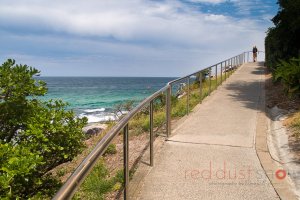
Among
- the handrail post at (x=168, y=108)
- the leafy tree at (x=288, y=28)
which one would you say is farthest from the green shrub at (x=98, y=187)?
the leafy tree at (x=288, y=28)

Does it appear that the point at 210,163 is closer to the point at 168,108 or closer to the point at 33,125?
the point at 168,108

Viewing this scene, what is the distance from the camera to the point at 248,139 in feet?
24.6

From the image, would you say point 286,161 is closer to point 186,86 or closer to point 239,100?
point 186,86

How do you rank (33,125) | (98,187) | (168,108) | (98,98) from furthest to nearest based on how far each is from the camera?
(98,98)
(168,108)
(33,125)
(98,187)

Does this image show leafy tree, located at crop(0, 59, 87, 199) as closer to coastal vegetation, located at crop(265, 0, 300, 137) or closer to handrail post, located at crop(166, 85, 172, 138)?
handrail post, located at crop(166, 85, 172, 138)

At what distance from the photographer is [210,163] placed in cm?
598

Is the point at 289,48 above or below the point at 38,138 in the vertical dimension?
above

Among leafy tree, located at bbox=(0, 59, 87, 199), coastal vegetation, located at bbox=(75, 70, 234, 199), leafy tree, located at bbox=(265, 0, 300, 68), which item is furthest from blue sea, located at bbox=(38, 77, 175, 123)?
leafy tree, located at bbox=(265, 0, 300, 68)

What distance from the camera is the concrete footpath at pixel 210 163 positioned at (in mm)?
4867

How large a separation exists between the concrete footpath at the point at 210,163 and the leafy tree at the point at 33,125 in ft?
5.40

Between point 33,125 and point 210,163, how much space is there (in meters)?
2.90

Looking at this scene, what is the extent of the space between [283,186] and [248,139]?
97.5 inches

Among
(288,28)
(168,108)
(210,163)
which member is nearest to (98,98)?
(288,28)

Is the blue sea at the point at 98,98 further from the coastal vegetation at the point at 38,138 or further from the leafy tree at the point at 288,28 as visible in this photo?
Answer: the leafy tree at the point at 288,28
